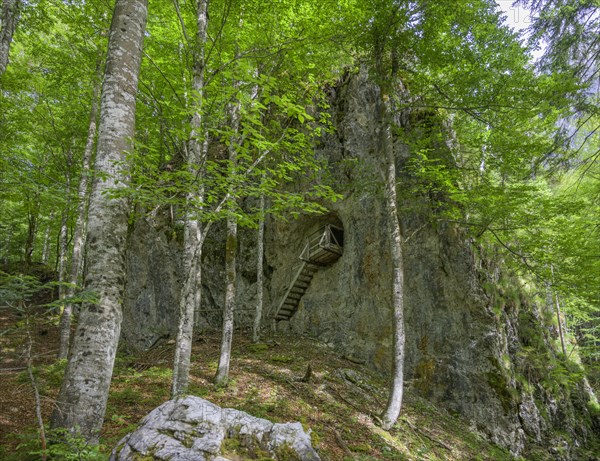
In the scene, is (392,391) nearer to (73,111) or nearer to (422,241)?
(422,241)

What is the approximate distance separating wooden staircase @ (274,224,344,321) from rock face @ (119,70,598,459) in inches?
13.3

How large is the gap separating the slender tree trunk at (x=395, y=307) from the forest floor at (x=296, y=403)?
0.41 m

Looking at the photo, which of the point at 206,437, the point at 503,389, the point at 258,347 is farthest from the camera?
the point at 258,347

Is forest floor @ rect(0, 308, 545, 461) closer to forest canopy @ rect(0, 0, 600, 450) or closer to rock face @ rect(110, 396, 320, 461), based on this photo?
rock face @ rect(110, 396, 320, 461)

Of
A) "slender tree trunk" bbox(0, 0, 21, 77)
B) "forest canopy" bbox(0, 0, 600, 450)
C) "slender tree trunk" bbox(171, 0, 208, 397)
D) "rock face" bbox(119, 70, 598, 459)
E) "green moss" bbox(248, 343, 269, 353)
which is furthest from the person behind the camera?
"green moss" bbox(248, 343, 269, 353)

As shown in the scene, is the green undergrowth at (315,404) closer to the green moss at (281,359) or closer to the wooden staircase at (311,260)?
the green moss at (281,359)

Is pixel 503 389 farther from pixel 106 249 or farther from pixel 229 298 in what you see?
pixel 106 249

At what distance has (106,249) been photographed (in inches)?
140

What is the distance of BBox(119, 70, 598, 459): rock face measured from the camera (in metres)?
8.53

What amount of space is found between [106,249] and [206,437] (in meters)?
2.17

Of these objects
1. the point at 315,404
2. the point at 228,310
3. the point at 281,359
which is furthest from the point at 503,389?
the point at 228,310

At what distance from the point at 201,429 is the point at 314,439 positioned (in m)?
1.93

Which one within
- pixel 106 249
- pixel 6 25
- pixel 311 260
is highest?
pixel 6 25

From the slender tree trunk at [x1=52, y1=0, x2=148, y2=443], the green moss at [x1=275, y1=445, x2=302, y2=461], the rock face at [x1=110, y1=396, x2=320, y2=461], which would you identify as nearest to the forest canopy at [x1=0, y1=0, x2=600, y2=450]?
the slender tree trunk at [x1=52, y1=0, x2=148, y2=443]
